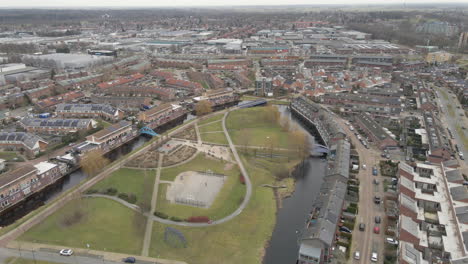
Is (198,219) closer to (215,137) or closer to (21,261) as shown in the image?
(21,261)

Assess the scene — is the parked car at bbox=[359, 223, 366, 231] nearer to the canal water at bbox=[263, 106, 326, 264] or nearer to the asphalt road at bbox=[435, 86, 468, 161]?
the canal water at bbox=[263, 106, 326, 264]

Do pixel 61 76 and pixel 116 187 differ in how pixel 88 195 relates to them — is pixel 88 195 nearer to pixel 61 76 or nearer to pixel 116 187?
pixel 116 187

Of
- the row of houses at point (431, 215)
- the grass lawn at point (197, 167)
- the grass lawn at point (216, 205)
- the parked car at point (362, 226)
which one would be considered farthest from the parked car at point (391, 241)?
the grass lawn at point (197, 167)

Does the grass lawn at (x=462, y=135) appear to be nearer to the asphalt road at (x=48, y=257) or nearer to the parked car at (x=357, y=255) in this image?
the parked car at (x=357, y=255)

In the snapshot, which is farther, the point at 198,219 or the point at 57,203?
the point at 57,203

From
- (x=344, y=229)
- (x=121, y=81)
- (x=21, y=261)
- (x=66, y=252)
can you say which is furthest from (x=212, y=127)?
(x=121, y=81)

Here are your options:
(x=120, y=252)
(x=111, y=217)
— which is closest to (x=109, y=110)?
(x=111, y=217)

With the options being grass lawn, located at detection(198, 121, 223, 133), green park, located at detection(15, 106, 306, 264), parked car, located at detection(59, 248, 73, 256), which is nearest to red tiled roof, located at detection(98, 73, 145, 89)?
grass lawn, located at detection(198, 121, 223, 133)
